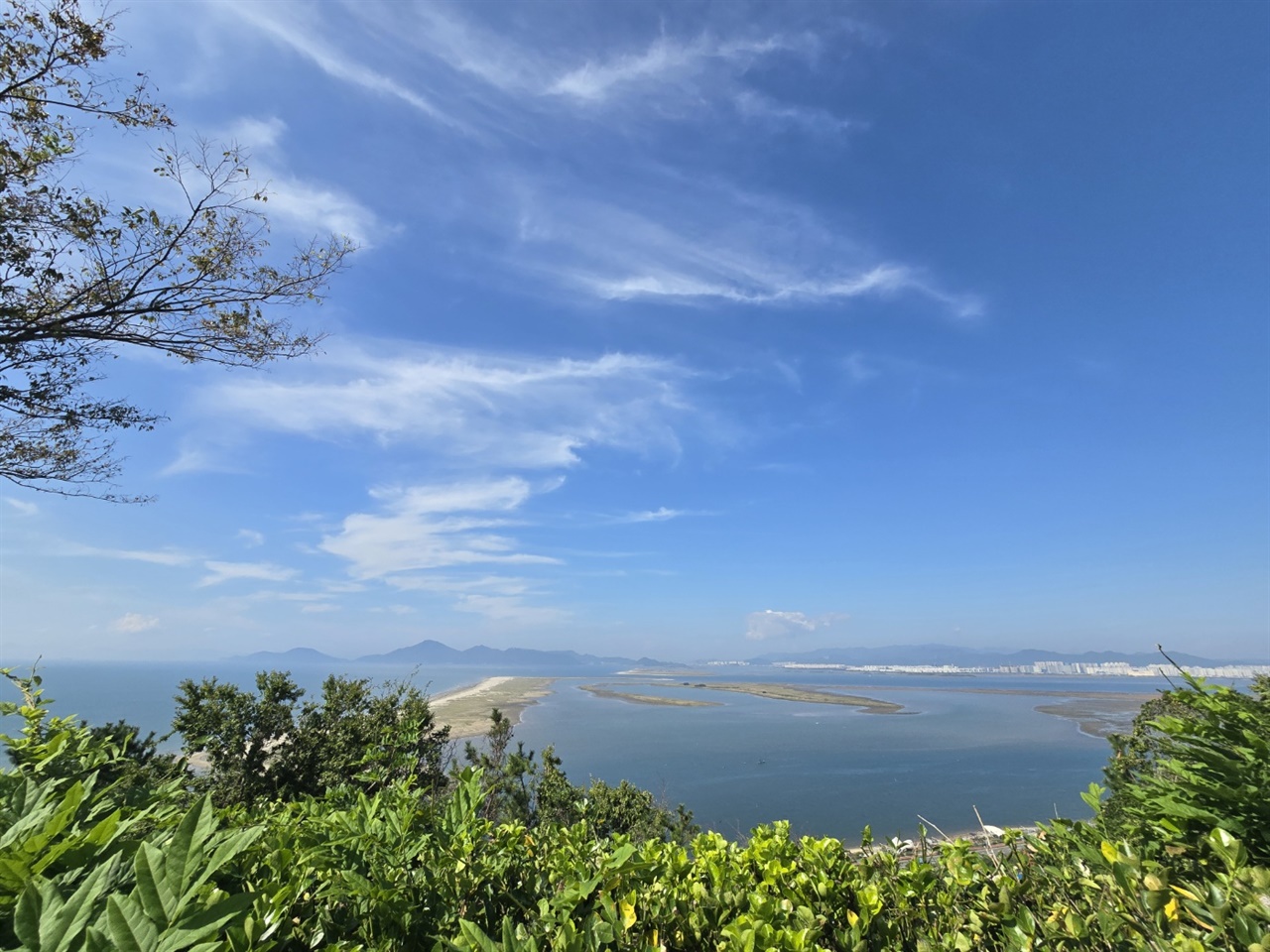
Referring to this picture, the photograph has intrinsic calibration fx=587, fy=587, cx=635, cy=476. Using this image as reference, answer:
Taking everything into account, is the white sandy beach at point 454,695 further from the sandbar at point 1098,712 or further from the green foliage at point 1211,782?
the sandbar at point 1098,712

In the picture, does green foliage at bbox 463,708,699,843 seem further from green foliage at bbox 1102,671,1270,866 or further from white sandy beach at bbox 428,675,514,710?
white sandy beach at bbox 428,675,514,710

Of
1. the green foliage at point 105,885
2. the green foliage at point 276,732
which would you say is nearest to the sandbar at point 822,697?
the green foliage at point 276,732

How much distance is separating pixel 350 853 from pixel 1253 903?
2.31 m

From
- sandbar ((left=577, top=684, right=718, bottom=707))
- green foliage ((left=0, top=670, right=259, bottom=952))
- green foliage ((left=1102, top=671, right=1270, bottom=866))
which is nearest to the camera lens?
green foliage ((left=0, top=670, right=259, bottom=952))

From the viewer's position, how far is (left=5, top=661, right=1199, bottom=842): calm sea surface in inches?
1314

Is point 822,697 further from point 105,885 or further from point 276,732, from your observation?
point 105,885

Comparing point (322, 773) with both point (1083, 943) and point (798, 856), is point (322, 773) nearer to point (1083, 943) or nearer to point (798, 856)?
point (798, 856)

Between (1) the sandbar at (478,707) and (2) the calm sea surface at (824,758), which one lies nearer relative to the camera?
(2) the calm sea surface at (824,758)

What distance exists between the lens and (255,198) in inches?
276

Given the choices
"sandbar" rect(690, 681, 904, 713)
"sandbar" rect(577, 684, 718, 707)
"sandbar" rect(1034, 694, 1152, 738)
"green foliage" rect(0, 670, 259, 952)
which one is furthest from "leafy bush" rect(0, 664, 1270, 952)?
"sandbar" rect(577, 684, 718, 707)

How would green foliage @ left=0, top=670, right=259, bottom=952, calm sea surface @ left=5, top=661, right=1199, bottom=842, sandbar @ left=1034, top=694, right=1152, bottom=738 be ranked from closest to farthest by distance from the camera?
green foliage @ left=0, top=670, right=259, bottom=952, calm sea surface @ left=5, top=661, right=1199, bottom=842, sandbar @ left=1034, top=694, right=1152, bottom=738

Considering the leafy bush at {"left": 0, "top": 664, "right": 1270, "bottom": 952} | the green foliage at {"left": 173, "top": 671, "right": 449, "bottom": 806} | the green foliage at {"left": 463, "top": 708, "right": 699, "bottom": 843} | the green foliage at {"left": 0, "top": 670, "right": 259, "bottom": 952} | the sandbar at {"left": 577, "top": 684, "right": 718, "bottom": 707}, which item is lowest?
the sandbar at {"left": 577, "top": 684, "right": 718, "bottom": 707}

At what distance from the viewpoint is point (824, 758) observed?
1965 inches

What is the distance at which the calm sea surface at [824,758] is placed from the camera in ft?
109
